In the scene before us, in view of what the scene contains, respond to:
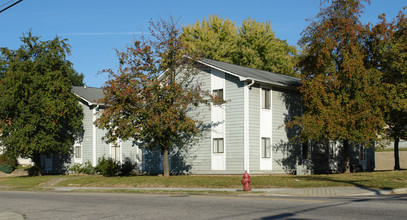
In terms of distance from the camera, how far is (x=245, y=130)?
2888 centimetres

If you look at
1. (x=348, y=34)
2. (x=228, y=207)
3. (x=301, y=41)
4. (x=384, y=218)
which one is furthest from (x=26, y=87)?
(x=384, y=218)

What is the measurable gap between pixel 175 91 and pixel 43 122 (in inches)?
584

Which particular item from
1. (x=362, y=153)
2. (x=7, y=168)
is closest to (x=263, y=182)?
(x=362, y=153)

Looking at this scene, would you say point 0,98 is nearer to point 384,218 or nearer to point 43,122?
point 43,122

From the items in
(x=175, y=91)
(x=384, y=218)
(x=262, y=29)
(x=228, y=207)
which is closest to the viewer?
(x=384, y=218)

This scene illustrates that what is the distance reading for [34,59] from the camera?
3734cm

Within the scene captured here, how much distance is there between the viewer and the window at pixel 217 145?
1195 inches

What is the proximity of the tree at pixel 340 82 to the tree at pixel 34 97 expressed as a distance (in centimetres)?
1932

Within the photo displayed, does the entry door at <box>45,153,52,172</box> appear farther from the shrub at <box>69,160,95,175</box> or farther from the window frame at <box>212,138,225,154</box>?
the window frame at <box>212,138,225,154</box>

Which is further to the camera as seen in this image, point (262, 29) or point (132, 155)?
point (262, 29)

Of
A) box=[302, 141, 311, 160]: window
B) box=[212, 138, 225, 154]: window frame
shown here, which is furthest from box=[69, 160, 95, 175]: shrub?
box=[302, 141, 311, 160]: window

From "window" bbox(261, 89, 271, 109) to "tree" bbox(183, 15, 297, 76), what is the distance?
22271 mm

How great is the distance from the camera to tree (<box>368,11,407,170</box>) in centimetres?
2872

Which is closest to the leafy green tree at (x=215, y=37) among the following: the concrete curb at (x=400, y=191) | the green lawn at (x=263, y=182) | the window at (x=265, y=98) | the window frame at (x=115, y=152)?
the window frame at (x=115, y=152)
